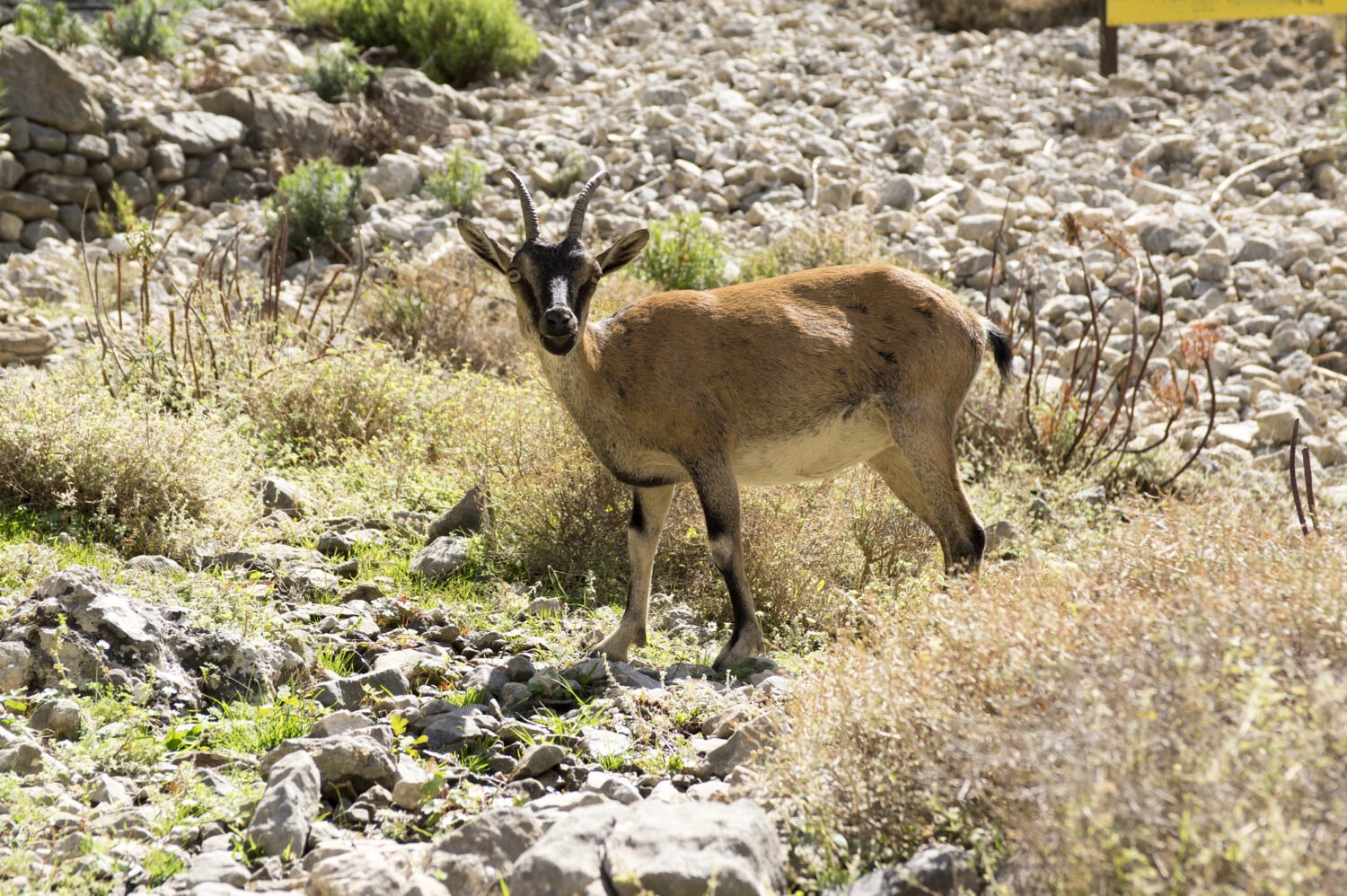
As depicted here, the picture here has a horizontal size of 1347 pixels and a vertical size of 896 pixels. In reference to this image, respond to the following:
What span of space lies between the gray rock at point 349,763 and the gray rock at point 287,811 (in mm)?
157

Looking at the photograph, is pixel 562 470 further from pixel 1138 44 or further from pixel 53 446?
pixel 1138 44

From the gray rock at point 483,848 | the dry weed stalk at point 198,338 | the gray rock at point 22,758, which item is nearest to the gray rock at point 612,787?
the gray rock at point 483,848

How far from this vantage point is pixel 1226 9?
12.8m

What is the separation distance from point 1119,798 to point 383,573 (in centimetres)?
450

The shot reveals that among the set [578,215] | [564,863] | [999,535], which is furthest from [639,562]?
[564,863]

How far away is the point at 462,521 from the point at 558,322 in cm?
217

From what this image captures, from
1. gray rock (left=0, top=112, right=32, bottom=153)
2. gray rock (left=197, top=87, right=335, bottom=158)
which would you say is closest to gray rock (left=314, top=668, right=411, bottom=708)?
gray rock (left=0, top=112, right=32, bottom=153)

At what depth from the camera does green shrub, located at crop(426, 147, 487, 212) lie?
12.3 metres

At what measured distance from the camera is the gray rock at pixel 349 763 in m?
4.16

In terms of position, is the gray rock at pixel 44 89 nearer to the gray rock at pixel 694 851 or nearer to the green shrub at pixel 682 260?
the green shrub at pixel 682 260

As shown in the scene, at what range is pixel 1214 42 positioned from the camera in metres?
16.6

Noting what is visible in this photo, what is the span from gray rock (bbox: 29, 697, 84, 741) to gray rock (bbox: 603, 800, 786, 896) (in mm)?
2092

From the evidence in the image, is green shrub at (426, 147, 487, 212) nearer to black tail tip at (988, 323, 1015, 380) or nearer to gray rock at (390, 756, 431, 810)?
black tail tip at (988, 323, 1015, 380)

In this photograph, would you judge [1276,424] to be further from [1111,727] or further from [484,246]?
[1111,727]
